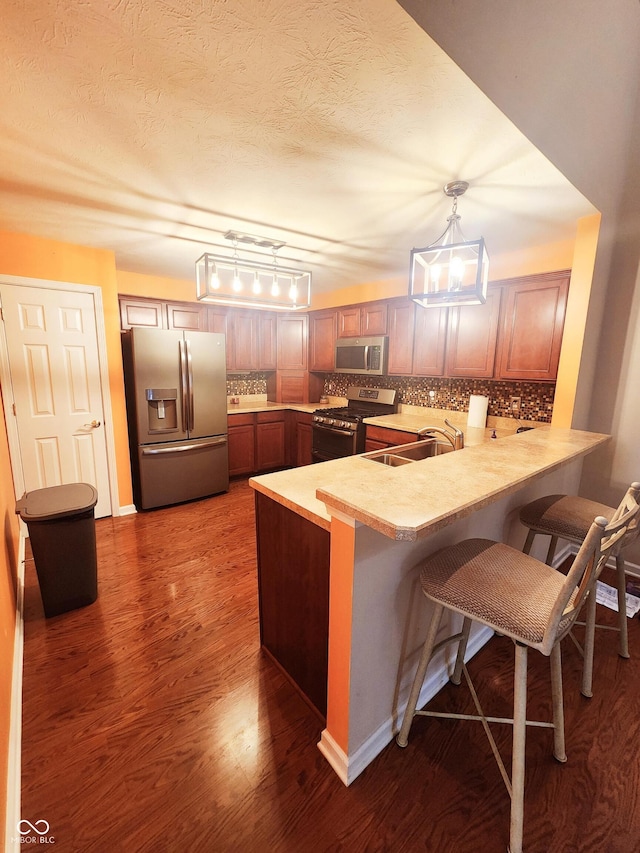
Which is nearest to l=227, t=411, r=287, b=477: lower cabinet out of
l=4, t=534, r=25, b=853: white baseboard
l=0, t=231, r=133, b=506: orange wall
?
l=0, t=231, r=133, b=506: orange wall

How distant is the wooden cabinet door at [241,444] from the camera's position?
428cm

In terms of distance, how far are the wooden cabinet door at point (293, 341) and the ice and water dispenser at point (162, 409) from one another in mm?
1843

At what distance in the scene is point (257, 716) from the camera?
148cm

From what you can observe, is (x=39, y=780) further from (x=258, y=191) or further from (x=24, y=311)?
(x=24, y=311)

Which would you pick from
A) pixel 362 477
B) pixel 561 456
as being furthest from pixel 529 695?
pixel 362 477

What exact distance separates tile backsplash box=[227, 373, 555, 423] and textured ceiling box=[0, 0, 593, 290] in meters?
1.23

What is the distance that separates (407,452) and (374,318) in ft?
7.33

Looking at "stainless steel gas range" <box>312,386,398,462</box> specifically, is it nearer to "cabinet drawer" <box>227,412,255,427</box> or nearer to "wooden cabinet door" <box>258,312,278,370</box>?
"cabinet drawer" <box>227,412,255,427</box>

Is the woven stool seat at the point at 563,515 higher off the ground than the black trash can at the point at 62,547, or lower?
higher

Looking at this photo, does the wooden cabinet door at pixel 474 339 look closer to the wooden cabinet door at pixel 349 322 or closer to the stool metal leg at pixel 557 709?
the wooden cabinet door at pixel 349 322

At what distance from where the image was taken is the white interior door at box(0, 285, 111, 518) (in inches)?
109

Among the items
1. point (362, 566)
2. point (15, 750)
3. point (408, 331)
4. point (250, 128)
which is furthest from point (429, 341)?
point (15, 750)

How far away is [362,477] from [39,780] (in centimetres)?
158

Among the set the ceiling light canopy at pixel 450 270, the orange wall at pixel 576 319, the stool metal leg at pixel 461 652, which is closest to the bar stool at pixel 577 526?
the stool metal leg at pixel 461 652
